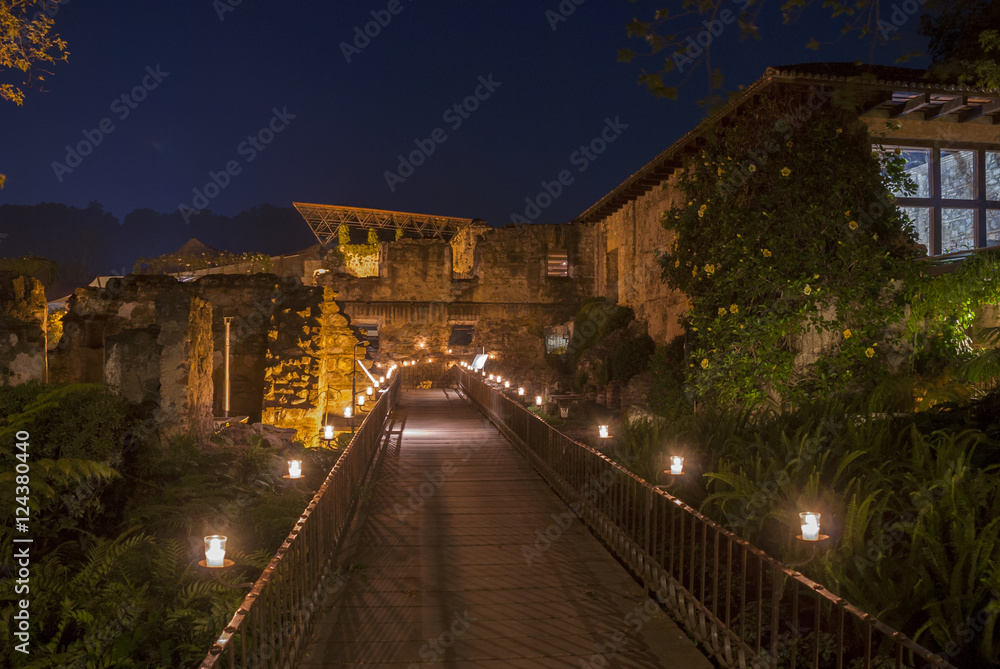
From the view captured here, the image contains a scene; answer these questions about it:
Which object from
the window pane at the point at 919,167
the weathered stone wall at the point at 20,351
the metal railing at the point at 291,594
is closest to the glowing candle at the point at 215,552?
the metal railing at the point at 291,594

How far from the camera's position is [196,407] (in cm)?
891

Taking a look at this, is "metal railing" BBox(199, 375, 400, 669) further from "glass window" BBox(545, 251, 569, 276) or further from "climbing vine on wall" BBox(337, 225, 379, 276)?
"climbing vine on wall" BBox(337, 225, 379, 276)

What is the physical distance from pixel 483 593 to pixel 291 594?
5.51 feet

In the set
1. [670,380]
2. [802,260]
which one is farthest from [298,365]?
[802,260]

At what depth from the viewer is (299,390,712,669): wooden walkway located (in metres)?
4.30

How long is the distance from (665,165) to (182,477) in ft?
41.9

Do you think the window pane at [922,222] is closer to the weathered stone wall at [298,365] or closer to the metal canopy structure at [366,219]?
the weathered stone wall at [298,365]

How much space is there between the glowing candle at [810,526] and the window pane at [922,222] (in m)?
9.58

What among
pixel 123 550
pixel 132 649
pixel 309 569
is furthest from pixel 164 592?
pixel 309 569

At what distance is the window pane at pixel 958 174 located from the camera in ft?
40.7

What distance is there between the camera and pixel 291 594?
4.15 m

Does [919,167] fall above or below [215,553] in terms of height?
above

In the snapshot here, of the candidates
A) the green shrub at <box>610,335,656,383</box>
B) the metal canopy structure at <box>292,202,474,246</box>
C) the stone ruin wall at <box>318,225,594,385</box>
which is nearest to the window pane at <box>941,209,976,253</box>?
the green shrub at <box>610,335,656,383</box>

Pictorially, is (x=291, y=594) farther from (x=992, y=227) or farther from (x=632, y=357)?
(x=632, y=357)
